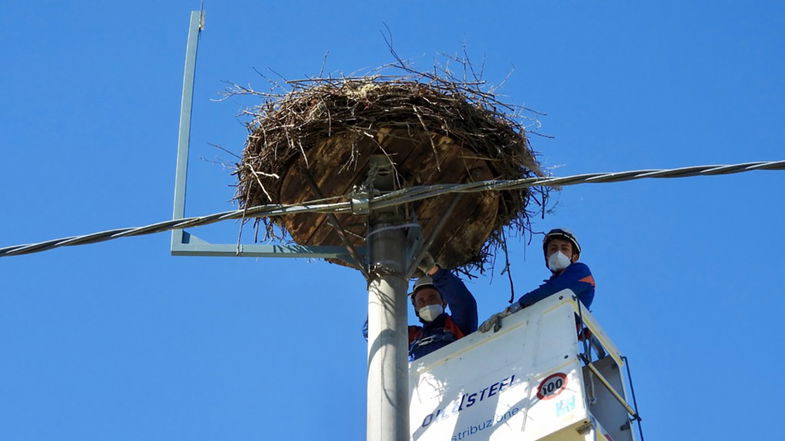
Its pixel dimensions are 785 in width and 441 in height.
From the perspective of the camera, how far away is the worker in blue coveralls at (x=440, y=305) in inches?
403

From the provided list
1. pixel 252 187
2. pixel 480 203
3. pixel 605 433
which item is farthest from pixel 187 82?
pixel 605 433

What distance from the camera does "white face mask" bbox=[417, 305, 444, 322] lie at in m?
10.3

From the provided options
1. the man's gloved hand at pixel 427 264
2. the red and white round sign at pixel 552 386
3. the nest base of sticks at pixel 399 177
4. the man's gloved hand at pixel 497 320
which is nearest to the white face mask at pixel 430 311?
the man's gloved hand at pixel 427 264

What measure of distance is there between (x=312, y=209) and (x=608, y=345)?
2080mm

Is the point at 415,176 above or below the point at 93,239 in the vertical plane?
above

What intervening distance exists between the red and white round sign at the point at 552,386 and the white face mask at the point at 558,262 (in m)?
1.94

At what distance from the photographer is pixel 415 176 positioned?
9938 millimetres

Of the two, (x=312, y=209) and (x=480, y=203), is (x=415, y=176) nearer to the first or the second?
(x=480, y=203)

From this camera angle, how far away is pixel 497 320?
8922mm

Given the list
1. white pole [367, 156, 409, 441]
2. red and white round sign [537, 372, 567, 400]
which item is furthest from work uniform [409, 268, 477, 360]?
red and white round sign [537, 372, 567, 400]

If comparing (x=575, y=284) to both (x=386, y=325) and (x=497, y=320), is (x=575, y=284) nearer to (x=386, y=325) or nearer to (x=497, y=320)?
(x=497, y=320)

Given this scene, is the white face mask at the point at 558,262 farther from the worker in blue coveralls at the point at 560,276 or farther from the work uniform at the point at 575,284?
the work uniform at the point at 575,284

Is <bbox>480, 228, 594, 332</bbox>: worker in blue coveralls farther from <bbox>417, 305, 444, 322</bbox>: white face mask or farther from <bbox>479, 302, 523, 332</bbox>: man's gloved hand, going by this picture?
<bbox>417, 305, 444, 322</bbox>: white face mask

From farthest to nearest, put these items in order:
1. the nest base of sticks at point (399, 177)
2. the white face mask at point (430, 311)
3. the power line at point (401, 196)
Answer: the white face mask at point (430, 311)
the nest base of sticks at point (399, 177)
the power line at point (401, 196)
